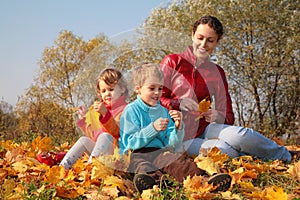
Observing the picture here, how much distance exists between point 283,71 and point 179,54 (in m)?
4.97

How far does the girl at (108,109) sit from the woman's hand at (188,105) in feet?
1.81

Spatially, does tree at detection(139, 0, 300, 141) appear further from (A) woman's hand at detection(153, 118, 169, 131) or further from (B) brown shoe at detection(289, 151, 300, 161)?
(A) woman's hand at detection(153, 118, 169, 131)

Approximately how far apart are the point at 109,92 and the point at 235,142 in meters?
1.29

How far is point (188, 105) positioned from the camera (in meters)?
3.67

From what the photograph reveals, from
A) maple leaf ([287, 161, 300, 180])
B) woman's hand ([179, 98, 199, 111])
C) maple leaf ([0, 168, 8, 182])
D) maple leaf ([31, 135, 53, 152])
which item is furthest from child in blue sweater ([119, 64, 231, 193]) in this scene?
maple leaf ([31, 135, 53, 152])

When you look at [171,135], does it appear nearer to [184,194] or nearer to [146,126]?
[146,126]

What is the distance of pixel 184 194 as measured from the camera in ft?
8.18

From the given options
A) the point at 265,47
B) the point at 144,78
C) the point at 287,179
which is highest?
the point at 265,47

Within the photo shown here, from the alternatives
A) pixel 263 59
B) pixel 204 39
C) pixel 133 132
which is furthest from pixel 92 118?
pixel 263 59

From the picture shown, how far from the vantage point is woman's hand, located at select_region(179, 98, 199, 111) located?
366 centimetres

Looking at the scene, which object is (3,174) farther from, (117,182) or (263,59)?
(263,59)

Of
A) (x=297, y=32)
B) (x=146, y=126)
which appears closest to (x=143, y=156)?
(x=146, y=126)

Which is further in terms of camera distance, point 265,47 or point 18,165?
point 265,47

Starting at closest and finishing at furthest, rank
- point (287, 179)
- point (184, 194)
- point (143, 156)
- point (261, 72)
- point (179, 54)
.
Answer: point (184, 194) < point (143, 156) < point (287, 179) < point (179, 54) < point (261, 72)
